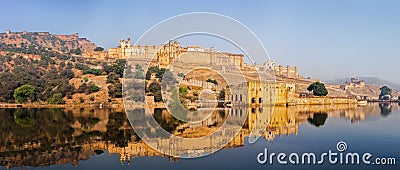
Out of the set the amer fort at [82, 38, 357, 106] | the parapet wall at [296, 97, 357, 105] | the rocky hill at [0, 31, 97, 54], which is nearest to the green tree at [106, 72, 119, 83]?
the amer fort at [82, 38, 357, 106]

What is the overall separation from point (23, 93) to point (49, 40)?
63.2 meters

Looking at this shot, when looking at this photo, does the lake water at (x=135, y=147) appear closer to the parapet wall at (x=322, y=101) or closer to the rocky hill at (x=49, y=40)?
the parapet wall at (x=322, y=101)

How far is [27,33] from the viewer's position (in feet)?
262

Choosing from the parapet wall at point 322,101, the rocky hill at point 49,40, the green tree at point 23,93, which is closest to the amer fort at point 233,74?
the parapet wall at point 322,101

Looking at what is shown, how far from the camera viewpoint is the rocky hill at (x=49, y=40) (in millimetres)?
72562

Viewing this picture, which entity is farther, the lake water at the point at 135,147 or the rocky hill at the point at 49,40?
the rocky hill at the point at 49,40

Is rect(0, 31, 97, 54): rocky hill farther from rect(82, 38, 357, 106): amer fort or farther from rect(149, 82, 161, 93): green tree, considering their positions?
rect(149, 82, 161, 93): green tree

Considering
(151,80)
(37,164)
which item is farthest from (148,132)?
(151,80)

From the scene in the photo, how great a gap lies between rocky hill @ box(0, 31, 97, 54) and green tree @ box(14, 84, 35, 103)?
49682 mm

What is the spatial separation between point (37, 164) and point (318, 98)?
2664cm

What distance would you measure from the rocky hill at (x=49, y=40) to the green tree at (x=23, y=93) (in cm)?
4968

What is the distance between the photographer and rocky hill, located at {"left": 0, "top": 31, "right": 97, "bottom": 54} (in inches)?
2857

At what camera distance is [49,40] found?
81.1 meters

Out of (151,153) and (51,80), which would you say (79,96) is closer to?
(51,80)
